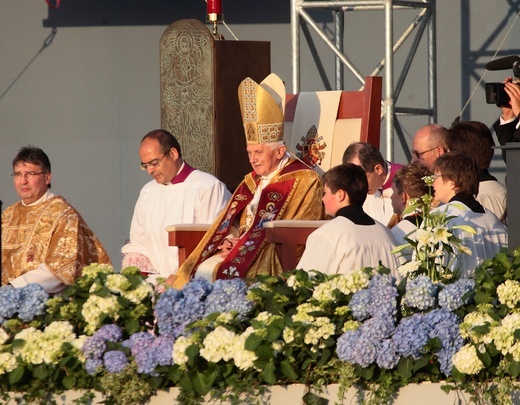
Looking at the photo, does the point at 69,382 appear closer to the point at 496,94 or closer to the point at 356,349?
the point at 356,349

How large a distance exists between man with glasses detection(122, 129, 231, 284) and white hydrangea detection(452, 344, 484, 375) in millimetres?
3780

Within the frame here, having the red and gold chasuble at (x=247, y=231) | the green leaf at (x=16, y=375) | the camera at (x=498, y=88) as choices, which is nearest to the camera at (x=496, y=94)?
the camera at (x=498, y=88)

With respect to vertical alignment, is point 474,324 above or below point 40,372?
above

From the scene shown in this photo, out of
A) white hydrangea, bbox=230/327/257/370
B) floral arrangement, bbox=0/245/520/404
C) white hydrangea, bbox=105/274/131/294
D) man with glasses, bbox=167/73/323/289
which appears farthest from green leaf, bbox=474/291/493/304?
man with glasses, bbox=167/73/323/289

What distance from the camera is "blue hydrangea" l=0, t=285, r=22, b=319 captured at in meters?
5.09

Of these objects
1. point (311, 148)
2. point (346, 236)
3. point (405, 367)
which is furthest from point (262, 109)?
point (405, 367)

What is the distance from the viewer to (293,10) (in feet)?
32.0

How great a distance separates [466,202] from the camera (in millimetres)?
6016

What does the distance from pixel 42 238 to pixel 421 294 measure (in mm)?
3575

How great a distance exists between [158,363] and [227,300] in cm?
34

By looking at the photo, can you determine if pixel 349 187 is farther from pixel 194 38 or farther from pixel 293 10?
pixel 293 10

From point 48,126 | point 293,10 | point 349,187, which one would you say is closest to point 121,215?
point 48,126

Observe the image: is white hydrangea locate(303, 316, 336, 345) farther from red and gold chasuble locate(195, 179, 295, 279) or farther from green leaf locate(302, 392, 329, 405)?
red and gold chasuble locate(195, 179, 295, 279)

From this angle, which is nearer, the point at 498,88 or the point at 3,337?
the point at 3,337
